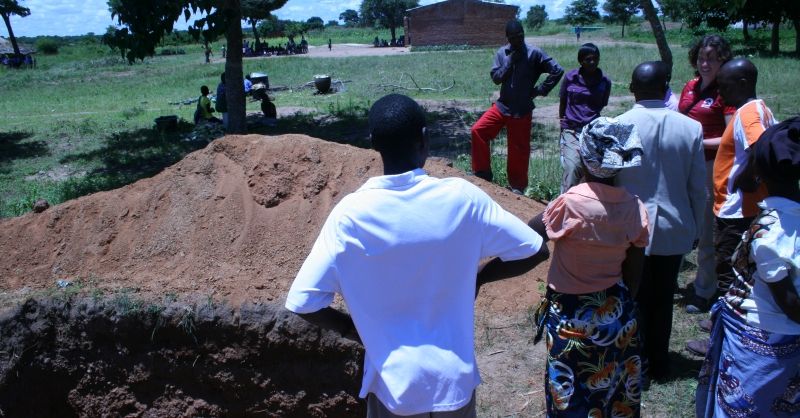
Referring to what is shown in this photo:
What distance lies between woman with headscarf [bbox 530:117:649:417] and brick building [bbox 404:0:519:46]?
44.2m

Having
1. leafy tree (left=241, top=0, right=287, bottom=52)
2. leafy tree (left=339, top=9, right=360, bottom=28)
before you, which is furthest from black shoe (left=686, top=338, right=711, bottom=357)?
leafy tree (left=339, top=9, right=360, bottom=28)

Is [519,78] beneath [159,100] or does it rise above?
above

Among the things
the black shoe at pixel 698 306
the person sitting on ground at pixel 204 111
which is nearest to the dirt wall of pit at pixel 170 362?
the black shoe at pixel 698 306

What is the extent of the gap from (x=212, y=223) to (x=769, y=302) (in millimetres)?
4407

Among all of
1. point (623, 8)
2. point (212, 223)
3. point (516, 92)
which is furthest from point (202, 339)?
point (623, 8)

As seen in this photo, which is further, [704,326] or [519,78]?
[519,78]

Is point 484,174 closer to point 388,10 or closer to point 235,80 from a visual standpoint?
point 235,80

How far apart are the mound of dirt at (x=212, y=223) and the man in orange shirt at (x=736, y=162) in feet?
5.43

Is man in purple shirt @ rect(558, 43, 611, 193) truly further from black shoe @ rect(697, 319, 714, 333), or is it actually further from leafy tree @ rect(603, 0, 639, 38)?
leafy tree @ rect(603, 0, 639, 38)

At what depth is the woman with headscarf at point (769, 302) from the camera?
2371mm

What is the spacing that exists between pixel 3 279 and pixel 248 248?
217 cm

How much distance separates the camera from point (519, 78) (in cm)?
671

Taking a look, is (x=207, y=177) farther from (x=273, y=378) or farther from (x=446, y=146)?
(x=446, y=146)

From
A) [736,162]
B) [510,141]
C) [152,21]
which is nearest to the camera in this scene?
[736,162]
